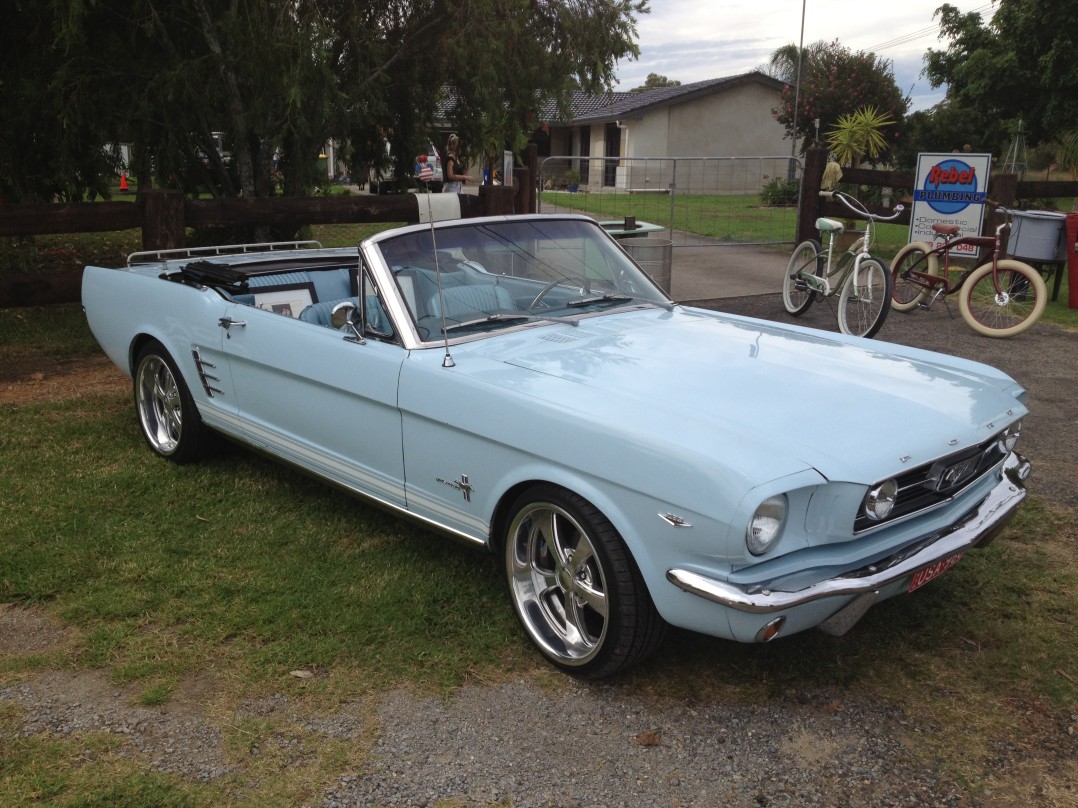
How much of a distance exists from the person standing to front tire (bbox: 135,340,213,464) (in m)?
6.51

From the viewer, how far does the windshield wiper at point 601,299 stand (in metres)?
4.35

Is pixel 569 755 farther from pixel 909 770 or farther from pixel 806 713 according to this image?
pixel 909 770

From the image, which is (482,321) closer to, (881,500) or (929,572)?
(881,500)

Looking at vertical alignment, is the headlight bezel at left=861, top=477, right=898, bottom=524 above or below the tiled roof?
below

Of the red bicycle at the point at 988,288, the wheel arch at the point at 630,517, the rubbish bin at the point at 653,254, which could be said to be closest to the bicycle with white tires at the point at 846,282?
the red bicycle at the point at 988,288

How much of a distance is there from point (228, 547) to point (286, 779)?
1.70 metres

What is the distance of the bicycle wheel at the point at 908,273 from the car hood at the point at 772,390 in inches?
239

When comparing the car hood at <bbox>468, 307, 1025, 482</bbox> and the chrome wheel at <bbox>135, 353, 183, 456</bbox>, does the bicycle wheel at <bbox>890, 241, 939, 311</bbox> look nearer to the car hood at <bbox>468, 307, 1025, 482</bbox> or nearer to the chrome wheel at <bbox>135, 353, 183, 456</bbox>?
the car hood at <bbox>468, 307, 1025, 482</bbox>

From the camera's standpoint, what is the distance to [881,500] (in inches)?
117

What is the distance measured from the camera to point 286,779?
2.77 meters

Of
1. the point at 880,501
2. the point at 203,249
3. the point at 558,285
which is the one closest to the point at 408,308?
the point at 558,285

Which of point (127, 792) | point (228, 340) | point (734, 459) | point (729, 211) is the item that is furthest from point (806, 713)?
point (729, 211)

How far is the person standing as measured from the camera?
11.9m

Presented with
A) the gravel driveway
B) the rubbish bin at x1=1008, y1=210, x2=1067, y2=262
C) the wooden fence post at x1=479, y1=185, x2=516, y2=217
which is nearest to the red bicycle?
the rubbish bin at x1=1008, y1=210, x2=1067, y2=262
